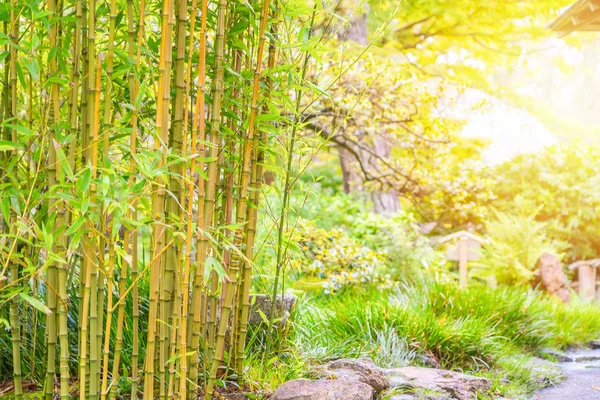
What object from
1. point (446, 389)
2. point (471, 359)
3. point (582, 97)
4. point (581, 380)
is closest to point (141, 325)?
point (446, 389)

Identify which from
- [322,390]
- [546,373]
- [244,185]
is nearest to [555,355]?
[546,373]

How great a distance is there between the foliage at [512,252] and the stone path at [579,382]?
2293 millimetres

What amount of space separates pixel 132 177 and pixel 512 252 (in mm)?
6022

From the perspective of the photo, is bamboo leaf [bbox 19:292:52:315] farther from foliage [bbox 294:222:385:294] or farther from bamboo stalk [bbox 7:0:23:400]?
foliage [bbox 294:222:385:294]

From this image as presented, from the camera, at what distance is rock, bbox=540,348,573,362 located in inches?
172

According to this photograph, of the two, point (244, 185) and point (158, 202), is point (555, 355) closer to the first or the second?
point (244, 185)

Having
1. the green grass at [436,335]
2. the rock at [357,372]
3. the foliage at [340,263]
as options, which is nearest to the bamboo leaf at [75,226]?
the green grass at [436,335]

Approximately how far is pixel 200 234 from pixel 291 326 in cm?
117

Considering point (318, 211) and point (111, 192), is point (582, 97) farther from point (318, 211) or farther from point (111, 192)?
point (111, 192)

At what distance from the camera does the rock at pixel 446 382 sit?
2.74 meters

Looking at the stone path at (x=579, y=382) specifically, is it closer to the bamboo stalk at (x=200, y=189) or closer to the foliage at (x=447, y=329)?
the foliage at (x=447, y=329)

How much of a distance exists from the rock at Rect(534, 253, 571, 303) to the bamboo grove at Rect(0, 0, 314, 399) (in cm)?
521

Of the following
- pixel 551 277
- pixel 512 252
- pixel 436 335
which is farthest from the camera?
pixel 512 252

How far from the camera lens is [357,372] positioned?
2.53 metres
